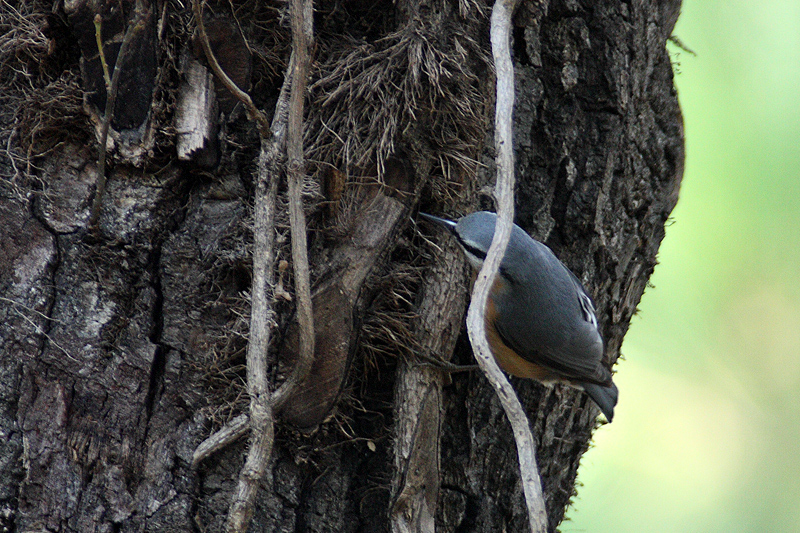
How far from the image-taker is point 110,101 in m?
1.38

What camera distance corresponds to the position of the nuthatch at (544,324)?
1879 millimetres

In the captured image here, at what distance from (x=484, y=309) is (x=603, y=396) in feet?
2.70

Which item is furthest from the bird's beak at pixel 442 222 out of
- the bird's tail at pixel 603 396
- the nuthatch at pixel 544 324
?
the bird's tail at pixel 603 396

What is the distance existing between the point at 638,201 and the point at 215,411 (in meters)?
1.23

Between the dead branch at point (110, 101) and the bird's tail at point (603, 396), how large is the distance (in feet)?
4.41

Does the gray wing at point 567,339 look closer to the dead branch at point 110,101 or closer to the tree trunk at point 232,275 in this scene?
the tree trunk at point 232,275

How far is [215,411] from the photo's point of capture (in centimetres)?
149

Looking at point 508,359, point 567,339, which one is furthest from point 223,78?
point 567,339

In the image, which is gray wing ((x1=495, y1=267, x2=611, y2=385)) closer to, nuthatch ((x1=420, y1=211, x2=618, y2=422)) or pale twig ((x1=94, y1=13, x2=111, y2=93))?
nuthatch ((x1=420, y1=211, x2=618, y2=422))

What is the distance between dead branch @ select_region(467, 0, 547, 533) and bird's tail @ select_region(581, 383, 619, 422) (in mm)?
621

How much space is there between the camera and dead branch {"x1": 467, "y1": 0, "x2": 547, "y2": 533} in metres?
1.29

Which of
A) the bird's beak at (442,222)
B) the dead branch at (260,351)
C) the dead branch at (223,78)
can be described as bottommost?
the dead branch at (260,351)

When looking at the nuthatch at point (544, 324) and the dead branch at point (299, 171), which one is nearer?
the dead branch at point (299, 171)

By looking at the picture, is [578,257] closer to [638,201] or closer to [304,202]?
[638,201]
